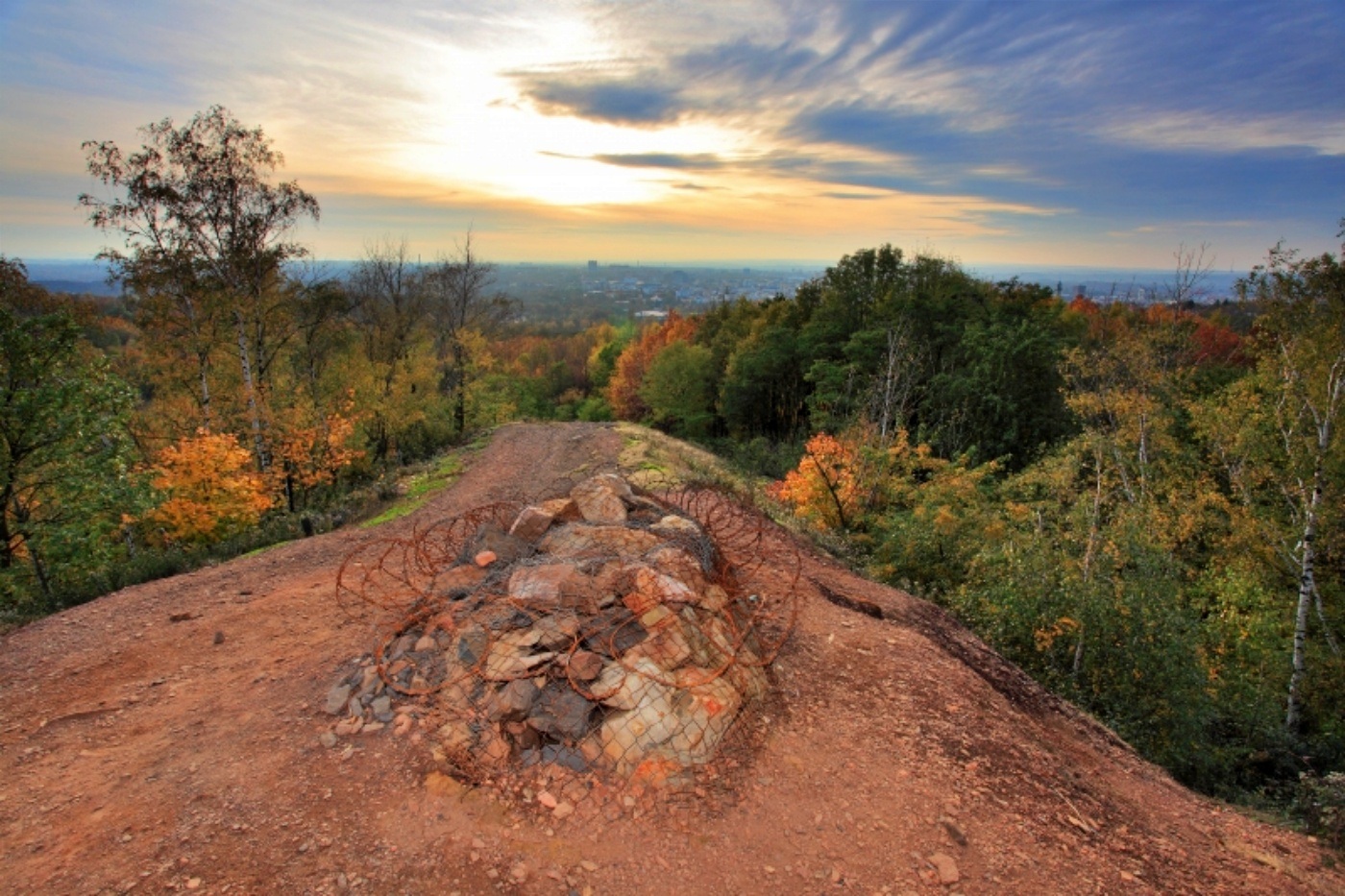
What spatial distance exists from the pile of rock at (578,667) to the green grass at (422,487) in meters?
7.78

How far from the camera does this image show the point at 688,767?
5375 mm

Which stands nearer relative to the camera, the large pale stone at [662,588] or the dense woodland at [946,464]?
the large pale stone at [662,588]

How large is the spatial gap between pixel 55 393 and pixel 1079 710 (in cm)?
1767

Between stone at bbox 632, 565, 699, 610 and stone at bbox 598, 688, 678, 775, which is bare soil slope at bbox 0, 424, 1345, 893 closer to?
stone at bbox 598, 688, 678, 775

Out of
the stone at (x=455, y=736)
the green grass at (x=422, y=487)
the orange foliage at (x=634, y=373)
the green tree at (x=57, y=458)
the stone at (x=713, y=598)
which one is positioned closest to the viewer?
the stone at (x=455, y=736)

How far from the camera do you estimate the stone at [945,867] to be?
4.58m

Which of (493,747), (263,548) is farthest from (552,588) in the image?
(263,548)

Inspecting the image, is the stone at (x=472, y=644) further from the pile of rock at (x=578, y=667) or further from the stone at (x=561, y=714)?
the stone at (x=561, y=714)

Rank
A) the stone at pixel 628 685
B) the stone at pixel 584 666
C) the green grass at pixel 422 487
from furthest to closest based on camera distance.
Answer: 1. the green grass at pixel 422 487
2. the stone at pixel 584 666
3. the stone at pixel 628 685

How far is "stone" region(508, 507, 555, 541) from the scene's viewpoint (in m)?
8.08

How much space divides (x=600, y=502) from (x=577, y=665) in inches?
122

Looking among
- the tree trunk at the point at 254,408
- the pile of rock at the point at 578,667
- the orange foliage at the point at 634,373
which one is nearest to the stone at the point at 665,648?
the pile of rock at the point at 578,667

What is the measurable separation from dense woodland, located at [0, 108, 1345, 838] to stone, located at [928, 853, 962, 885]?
4.17m

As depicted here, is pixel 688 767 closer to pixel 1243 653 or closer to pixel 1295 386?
pixel 1243 653
